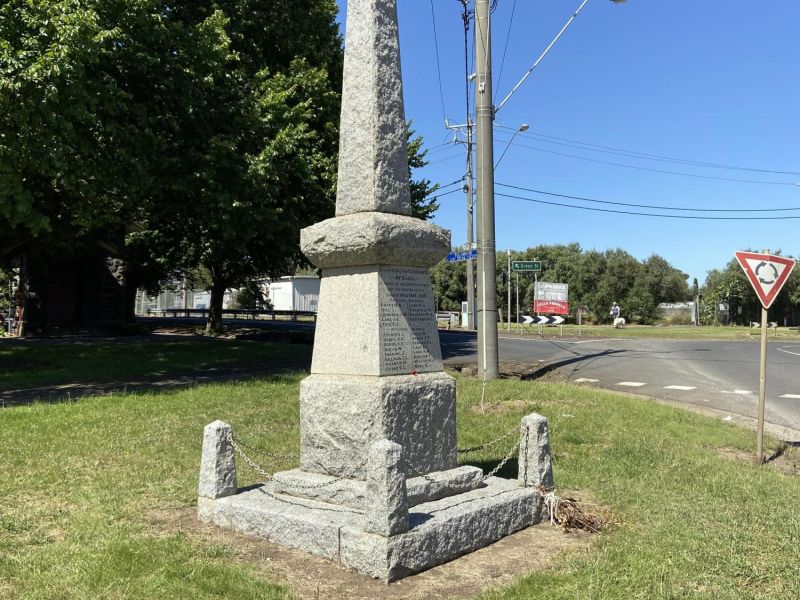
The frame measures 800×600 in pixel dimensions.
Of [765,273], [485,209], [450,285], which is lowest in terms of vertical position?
[765,273]

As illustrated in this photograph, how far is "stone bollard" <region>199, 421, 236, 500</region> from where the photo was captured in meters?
4.69

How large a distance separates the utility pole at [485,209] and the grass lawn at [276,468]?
249 cm

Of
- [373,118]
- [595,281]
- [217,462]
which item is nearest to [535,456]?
[217,462]

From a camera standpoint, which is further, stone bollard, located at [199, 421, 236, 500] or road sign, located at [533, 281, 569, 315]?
road sign, located at [533, 281, 569, 315]

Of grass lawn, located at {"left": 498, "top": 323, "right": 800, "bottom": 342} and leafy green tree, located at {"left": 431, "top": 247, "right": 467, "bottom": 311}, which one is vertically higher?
leafy green tree, located at {"left": 431, "top": 247, "right": 467, "bottom": 311}

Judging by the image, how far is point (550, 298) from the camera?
35.2 metres

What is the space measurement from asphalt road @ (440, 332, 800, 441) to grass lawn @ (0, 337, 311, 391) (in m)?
5.83

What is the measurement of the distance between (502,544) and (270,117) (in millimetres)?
12759

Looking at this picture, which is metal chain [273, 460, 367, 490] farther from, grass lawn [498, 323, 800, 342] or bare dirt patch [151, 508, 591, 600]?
grass lawn [498, 323, 800, 342]

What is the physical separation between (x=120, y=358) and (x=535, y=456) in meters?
14.4

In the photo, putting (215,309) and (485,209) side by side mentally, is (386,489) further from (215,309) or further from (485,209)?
(215,309)

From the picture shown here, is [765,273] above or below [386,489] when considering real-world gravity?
above

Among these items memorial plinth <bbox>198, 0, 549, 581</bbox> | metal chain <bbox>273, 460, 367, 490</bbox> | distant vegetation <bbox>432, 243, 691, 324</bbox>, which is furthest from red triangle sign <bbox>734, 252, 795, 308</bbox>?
distant vegetation <bbox>432, 243, 691, 324</bbox>

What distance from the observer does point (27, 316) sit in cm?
2488
